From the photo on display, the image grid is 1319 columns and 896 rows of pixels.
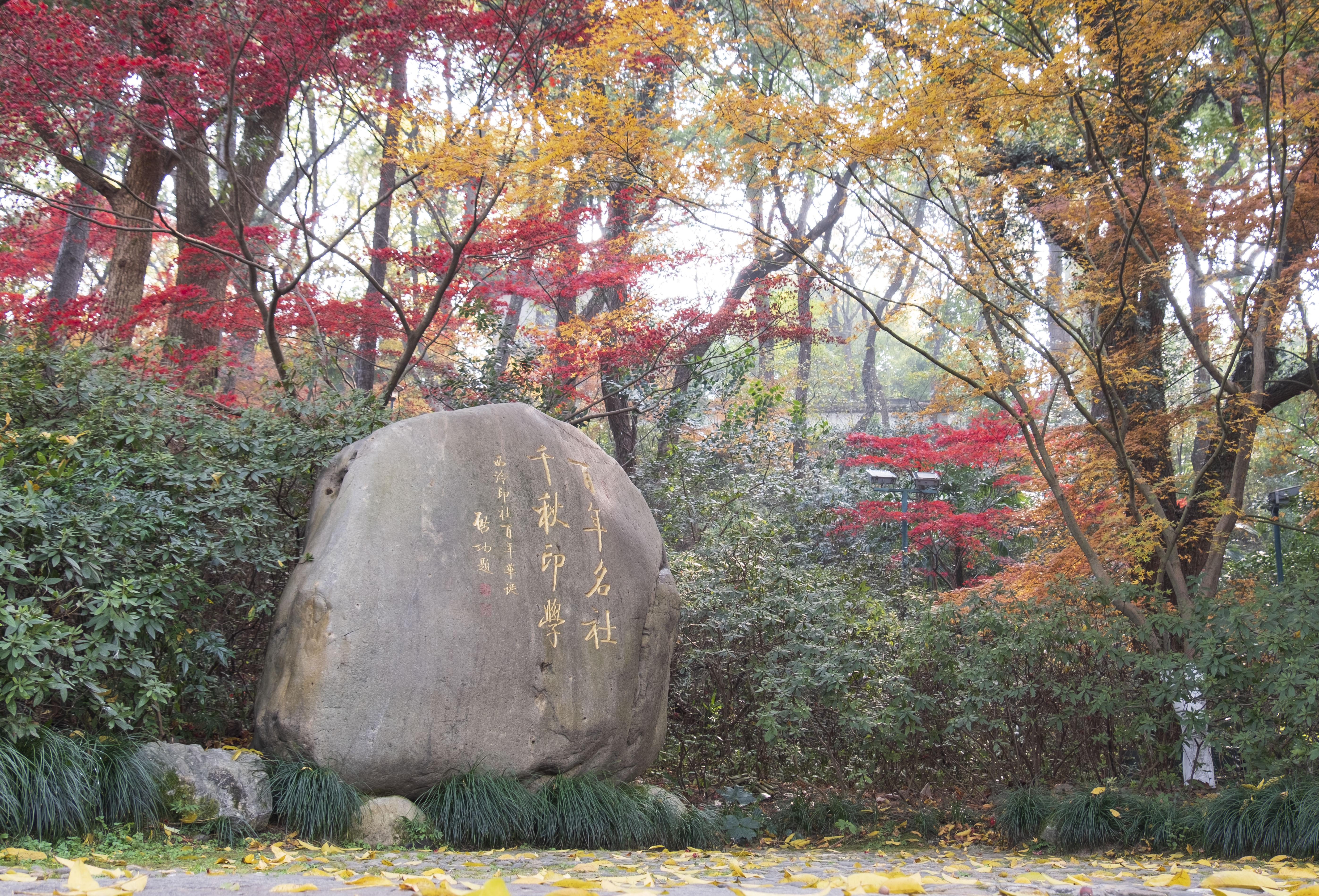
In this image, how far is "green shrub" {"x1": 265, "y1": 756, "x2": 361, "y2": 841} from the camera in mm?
3693

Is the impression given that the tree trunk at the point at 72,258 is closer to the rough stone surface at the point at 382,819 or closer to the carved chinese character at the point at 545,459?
the carved chinese character at the point at 545,459

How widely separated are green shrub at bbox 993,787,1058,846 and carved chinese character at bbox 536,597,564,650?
2.77 m

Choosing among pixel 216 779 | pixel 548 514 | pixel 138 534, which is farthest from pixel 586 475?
pixel 216 779

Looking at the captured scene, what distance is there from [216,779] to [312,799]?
1.33ft

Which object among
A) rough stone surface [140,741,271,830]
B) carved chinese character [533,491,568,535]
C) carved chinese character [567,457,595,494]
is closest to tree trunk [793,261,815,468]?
carved chinese character [567,457,595,494]

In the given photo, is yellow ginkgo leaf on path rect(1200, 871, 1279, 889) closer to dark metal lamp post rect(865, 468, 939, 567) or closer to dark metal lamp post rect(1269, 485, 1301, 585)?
dark metal lamp post rect(1269, 485, 1301, 585)

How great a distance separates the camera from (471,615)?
14.1 ft

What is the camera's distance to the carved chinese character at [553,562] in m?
4.61

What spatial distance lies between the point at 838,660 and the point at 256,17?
540 cm

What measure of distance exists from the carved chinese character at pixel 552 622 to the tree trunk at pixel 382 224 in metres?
2.39

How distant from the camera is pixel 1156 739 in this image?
16.9ft

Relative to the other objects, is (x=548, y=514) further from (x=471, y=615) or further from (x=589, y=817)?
(x=589, y=817)

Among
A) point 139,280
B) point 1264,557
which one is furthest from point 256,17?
point 1264,557

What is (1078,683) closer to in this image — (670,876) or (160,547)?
(670,876)
